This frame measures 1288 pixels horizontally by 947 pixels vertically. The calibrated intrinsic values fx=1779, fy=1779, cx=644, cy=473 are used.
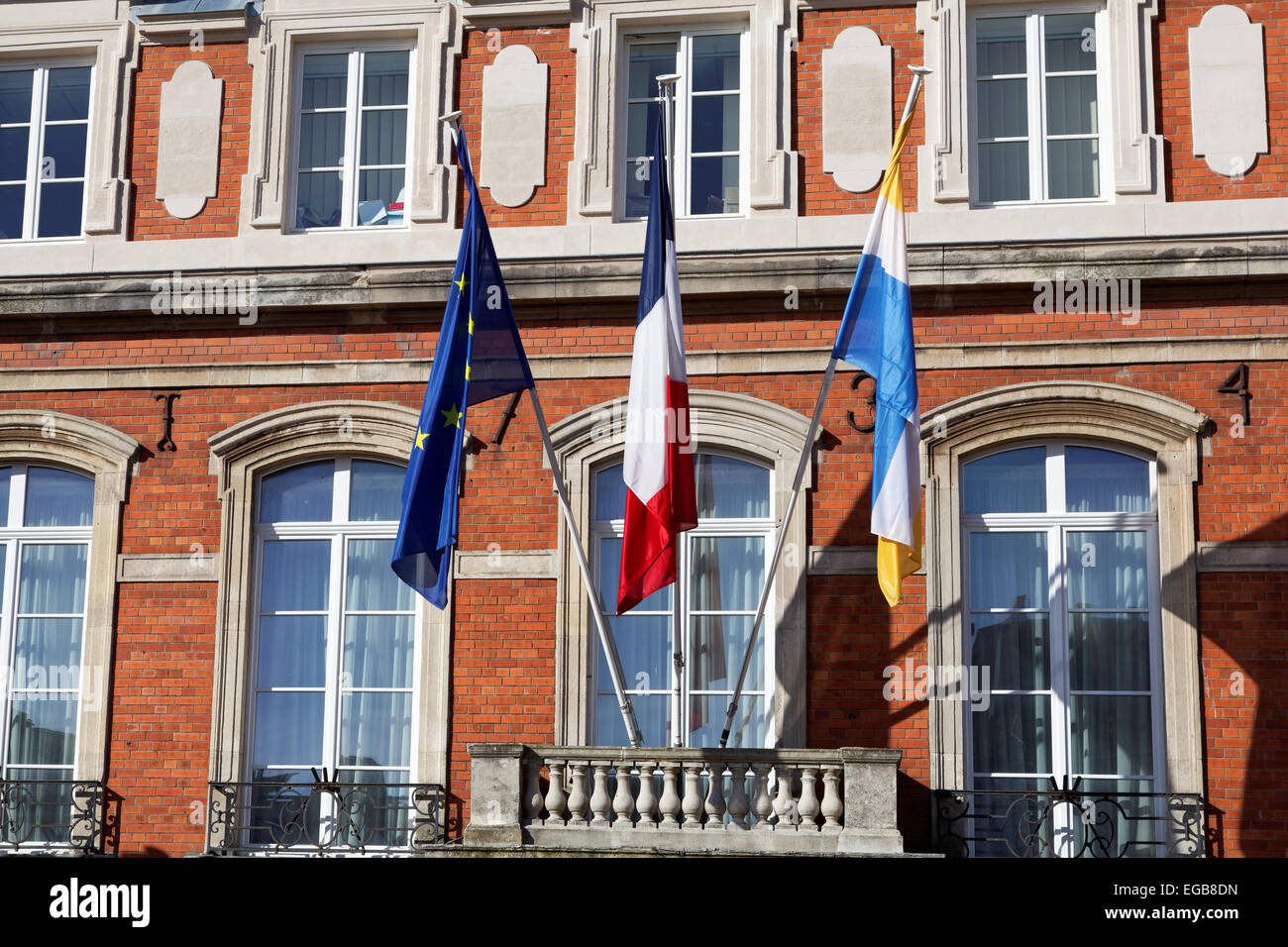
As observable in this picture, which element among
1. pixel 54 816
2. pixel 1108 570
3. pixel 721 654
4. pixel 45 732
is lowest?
pixel 54 816

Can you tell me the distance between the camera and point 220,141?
40.5 feet

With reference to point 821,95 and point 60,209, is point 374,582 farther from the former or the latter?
point 821,95

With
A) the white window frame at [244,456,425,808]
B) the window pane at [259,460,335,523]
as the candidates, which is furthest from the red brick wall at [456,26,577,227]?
the window pane at [259,460,335,523]

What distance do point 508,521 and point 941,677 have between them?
291 centimetres

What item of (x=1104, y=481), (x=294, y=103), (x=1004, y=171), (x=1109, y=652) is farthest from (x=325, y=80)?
(x=1109, y=652)

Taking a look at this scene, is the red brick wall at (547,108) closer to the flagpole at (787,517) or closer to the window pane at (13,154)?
the flagpole at (787,517)

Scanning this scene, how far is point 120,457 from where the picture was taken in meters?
11.9

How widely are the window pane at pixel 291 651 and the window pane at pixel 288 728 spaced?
0.09 metres

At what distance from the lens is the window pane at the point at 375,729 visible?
37.6ft

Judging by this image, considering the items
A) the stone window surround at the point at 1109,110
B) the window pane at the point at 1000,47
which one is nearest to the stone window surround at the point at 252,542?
the stone window surround at the point at 1109,110

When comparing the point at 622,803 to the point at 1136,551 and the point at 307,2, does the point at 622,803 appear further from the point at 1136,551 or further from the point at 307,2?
the point at 307,2

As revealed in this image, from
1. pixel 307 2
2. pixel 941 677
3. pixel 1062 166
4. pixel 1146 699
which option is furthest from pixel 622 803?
pixel 307 2

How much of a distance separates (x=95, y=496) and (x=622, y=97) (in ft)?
14.6

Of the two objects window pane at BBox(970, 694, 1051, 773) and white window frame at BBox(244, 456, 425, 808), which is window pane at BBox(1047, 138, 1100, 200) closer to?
window pane at BBox(970, 694, 1051, 773)
